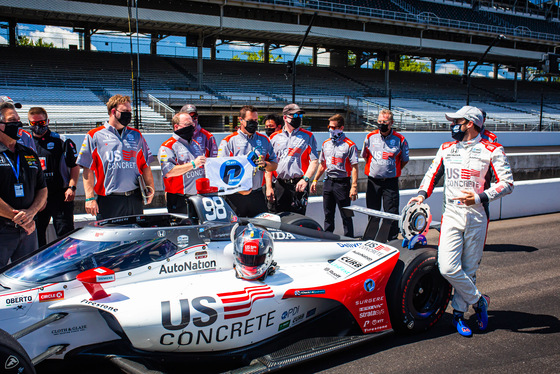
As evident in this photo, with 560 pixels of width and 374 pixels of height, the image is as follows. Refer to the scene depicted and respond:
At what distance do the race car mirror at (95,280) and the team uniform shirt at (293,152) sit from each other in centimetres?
360

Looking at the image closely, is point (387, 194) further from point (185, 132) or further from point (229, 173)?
point (185, 132)

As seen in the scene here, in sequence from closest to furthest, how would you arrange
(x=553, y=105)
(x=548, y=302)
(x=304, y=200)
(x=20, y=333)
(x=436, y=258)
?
(x=20, y=333) → (x=436, y=258) → (x=548, y=302) → (x=304, y=200) → (x=553, y=105)

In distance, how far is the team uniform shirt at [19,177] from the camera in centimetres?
417

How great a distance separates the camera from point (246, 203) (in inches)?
227

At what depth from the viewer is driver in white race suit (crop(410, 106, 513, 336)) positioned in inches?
162

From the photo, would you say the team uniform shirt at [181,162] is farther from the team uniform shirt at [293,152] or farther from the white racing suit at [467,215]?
Result: the white racing suit at [467,215]

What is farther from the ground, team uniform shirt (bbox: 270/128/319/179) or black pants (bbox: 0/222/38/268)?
team uniform shirt (bbox: 270/128/319/179)

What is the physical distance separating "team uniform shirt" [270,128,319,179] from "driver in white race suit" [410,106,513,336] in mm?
2582

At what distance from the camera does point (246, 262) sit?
3633 millimetres

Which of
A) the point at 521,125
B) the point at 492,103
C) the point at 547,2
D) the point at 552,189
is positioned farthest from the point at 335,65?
the point at 552,189

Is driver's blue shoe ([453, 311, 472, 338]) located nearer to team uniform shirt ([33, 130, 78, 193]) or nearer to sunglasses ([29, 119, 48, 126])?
team uniform shirt ([33, 130, 78, 193])

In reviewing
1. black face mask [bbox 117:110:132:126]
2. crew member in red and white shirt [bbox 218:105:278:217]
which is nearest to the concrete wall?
crew member in red and white shirt [bbox 218:105:278:217]

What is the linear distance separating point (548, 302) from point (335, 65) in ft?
130

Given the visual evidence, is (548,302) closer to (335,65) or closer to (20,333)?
(20,333)
